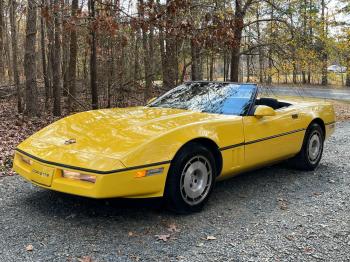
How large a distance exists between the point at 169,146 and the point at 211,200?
1.12 meters

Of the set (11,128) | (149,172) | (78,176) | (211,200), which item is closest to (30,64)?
(11,128)

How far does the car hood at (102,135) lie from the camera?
3.66 m

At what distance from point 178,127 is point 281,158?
2067 millimetres

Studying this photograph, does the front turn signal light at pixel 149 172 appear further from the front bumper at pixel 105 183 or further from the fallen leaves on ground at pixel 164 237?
the fallen leaves on ground at pixel 164 237

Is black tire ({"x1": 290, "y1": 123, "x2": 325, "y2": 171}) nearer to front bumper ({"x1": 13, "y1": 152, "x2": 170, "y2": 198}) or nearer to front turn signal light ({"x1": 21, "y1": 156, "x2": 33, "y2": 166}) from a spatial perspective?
front bumper ({"x1": 13, "y1": 152, "x2": 170, "y2": 198})

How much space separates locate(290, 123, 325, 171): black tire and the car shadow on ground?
18 cm

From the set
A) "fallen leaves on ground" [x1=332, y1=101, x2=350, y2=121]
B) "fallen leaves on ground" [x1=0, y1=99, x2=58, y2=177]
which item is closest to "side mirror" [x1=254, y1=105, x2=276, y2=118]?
"fallen leaves on ground" [x1=0, y1=99, x2=58, y2=177]

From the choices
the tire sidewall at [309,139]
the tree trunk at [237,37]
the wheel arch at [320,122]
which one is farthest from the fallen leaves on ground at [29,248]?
the tree trunk at [237,37]

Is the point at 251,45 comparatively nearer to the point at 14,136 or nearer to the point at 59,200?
the point at 14,136

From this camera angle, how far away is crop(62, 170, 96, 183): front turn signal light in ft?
11.5

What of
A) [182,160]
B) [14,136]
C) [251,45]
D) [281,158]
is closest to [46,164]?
[182,160]

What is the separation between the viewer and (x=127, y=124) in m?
4.30

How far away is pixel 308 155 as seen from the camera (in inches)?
238

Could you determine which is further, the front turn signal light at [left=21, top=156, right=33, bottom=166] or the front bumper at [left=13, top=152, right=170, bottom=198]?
the front turn signal light at [left=21, top=156, right=33, bottom=166]
